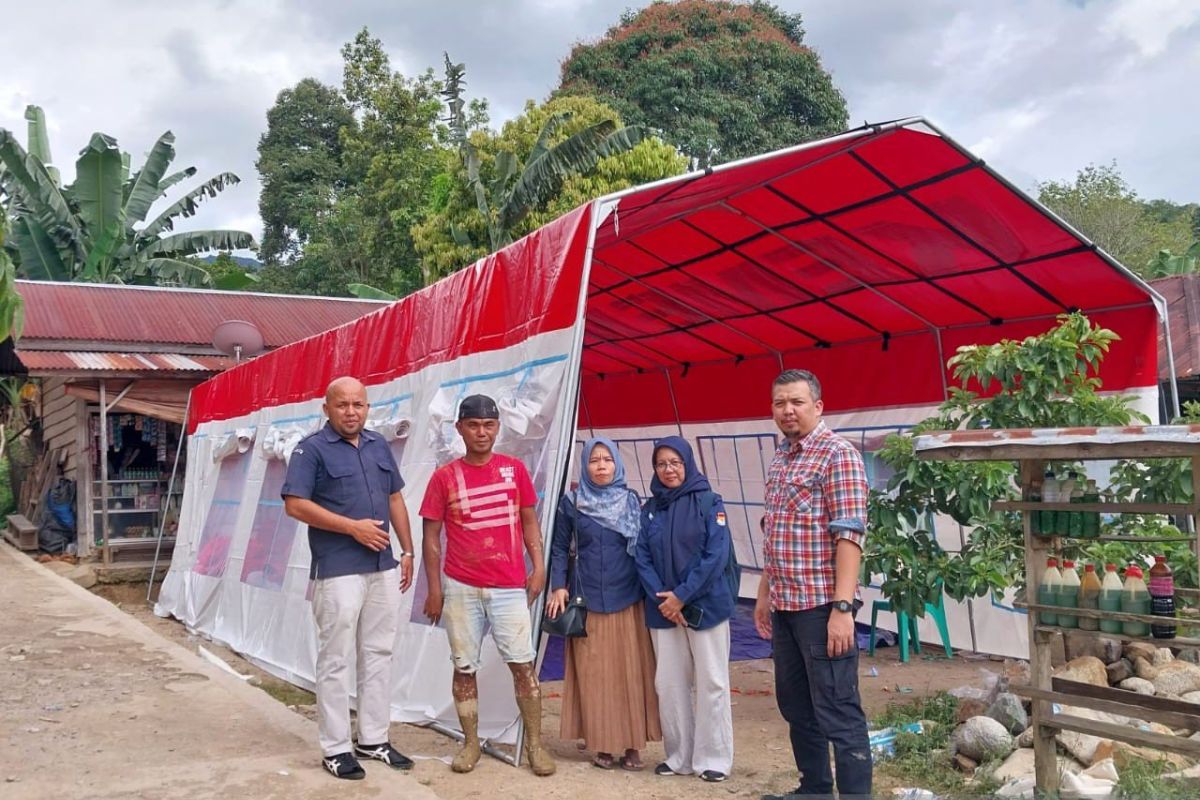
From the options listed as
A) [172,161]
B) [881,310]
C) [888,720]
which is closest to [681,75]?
[172,161]

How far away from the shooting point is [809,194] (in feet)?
19.9

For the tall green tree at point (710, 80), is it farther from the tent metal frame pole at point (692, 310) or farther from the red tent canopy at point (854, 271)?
the red tent canopy at point (854, 271)

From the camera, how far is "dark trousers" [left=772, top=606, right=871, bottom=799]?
11.9 ft

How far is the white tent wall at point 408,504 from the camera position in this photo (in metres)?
4.91

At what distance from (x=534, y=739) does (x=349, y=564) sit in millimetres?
1090

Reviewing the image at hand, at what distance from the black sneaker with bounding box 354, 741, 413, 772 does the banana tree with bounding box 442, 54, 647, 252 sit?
11697 millimetres

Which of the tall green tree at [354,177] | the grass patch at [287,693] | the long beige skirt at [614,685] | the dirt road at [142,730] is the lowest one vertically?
the grass patch at [287,693]

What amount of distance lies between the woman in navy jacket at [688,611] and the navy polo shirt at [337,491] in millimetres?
1193

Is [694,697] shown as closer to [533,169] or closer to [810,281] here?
[810,281]

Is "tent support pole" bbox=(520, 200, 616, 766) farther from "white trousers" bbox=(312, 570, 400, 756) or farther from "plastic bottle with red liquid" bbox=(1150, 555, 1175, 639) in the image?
"plastic bottle with red liquid" bbox=(1150, 555, 1175, 639)

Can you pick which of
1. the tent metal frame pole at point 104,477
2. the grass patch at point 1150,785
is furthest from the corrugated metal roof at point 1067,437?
the tent metal frame pole at point 104,477

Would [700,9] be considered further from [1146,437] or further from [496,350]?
[1146,437]

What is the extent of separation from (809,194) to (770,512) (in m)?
2.76

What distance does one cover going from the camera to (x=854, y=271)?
7109 millimetres
